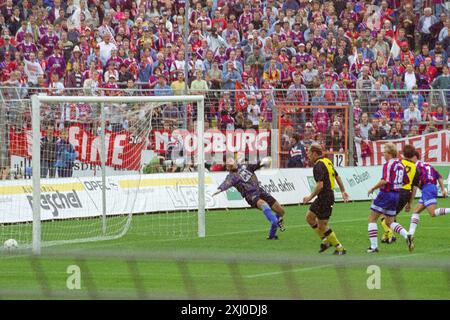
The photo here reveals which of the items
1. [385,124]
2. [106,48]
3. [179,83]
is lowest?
[385,124]

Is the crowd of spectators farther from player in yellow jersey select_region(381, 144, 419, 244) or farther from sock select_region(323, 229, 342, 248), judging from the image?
sock select_region(323, 229, 342, 248)

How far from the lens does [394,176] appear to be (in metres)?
19.2

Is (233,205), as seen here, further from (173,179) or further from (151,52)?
(151,52)

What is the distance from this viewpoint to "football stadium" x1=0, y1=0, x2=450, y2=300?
17469 millimetres

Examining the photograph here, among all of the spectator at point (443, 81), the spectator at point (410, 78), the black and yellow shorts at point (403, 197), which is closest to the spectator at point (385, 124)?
the spectator at point (410, 78)

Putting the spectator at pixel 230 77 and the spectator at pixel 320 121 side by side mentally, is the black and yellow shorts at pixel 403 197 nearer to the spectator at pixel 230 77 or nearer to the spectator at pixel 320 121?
the spectator at pixel 320 121

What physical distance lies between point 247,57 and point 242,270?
16.9m

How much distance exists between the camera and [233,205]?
27.7 m

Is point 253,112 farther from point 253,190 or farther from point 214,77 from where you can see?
point 253,190

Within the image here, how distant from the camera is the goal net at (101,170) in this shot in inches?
863

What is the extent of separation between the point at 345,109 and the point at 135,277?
15.8 metres

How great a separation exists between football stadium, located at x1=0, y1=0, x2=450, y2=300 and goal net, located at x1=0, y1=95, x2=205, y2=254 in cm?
5

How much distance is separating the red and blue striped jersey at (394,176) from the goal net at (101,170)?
3821 mm

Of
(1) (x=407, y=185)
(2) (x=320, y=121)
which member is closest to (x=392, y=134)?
(2) (x=320, y=121)
